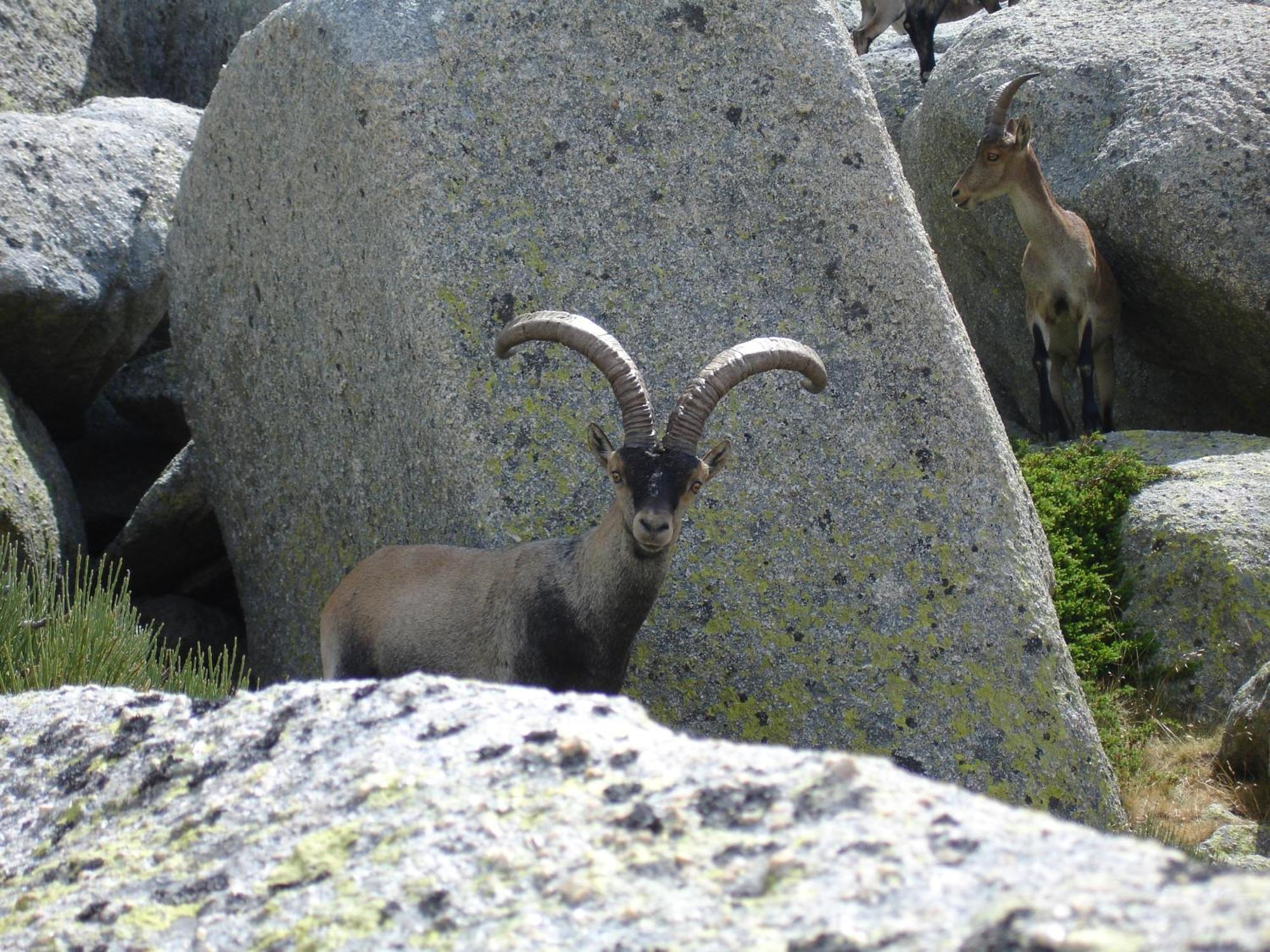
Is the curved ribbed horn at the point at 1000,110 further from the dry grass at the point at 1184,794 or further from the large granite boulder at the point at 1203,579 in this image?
the dry grass at the point at 1184,794

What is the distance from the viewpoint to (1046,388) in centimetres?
1231

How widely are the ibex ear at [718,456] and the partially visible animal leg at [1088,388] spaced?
6797mm

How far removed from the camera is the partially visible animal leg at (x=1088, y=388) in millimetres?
11867

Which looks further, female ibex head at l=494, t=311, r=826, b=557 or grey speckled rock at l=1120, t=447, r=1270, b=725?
grey speckled rock at l=1120, t=447, r=1270, b=725

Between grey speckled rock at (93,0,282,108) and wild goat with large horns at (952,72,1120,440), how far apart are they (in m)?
7.20

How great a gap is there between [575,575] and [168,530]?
12.9ft

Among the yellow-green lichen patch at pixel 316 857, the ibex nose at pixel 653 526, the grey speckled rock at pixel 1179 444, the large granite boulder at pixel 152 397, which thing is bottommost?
the large granite boulder at pixel 152 397

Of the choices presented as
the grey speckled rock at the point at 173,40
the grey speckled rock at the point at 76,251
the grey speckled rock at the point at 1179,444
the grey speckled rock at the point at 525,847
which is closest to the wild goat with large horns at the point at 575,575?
the grey speckled rock at the point at 525,847

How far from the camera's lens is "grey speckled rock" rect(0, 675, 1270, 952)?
2195 mm

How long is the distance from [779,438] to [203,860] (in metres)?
3.94

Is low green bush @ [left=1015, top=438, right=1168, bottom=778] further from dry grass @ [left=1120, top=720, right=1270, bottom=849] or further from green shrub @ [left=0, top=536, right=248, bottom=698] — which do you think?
green shrub @ [left=0, top=536, right=248, bottom=698]

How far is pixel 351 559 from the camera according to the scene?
271 inches

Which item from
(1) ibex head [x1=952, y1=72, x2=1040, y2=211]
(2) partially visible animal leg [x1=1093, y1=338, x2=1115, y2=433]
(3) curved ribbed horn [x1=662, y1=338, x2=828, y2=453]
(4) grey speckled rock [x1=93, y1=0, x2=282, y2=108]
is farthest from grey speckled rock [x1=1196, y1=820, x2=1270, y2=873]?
(4) grey speckled rock [x1=93, y1=0, x2=282, y2=108]

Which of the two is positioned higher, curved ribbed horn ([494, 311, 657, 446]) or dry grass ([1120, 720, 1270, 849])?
curved ribbed horn ([494, 311, 657, 446])
